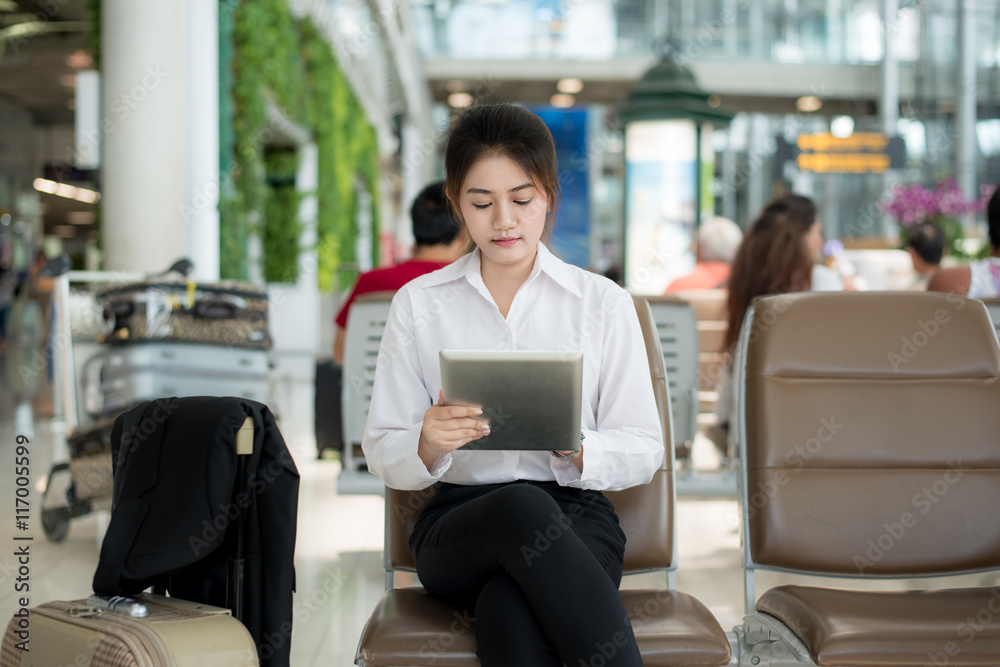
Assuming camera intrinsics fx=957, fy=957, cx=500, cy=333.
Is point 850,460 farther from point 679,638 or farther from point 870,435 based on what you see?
point 679,638

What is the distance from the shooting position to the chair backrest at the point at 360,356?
2764 millimetres

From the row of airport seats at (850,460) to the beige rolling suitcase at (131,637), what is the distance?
0.89 ft

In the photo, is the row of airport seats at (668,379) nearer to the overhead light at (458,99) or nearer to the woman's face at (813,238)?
the woman's face at (813,238)

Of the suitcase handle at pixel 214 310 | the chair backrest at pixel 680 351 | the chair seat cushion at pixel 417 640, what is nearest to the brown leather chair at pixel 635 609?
the chair seat cushion at pixel 417 640

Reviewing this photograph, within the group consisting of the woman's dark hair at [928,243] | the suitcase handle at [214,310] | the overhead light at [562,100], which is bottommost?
the suitcase handle at [214,310]

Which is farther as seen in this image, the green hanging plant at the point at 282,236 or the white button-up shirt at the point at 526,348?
the green hanging plant at the point at 282,236

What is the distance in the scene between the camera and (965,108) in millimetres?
11641

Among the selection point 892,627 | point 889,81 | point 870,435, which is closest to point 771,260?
point 870,435

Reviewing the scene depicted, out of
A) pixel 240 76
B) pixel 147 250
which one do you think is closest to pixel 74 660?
pixel 147 250

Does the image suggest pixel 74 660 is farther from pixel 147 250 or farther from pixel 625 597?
pixel 147 250

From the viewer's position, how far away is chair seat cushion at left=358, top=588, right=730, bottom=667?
1.38m

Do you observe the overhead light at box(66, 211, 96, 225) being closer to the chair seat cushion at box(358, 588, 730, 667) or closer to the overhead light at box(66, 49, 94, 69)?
the overhead light at box(66, 49, 94, 69)

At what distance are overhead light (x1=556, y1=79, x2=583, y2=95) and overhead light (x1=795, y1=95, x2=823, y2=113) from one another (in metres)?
3.40

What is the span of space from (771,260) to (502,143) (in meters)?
2.18
